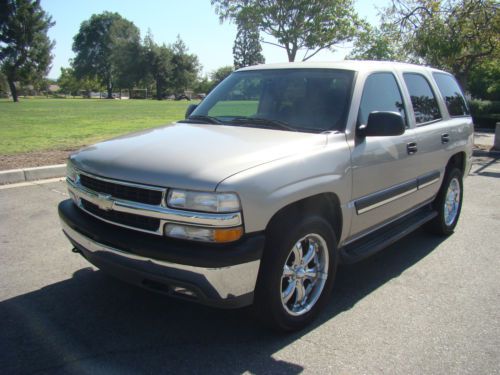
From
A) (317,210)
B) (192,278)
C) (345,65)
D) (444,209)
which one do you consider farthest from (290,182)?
(444,209)

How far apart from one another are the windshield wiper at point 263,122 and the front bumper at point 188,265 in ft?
3.88

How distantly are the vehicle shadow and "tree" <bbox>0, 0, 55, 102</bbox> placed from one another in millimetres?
52863

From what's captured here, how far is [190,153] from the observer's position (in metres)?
2.87

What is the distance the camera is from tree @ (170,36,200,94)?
277 feet

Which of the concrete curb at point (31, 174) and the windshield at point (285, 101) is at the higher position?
the windshield at point (285, 101)

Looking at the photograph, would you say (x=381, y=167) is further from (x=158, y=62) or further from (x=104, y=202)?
(x=158, y=62)

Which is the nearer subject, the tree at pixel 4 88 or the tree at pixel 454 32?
the tree at pixel 454 32

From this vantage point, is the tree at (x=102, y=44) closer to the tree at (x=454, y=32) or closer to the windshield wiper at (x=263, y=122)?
the tree at (x=454, y=32)

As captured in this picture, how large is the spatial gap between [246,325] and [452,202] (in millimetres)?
3467

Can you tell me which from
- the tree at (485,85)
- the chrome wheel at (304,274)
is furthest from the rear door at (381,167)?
the tree at (485,85)

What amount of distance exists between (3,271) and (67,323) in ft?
4.23

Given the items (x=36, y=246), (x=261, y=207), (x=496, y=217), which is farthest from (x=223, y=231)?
(x=496, y=217)

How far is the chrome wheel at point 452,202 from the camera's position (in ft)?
17.4

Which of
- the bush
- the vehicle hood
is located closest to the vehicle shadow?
the vehicle hood
